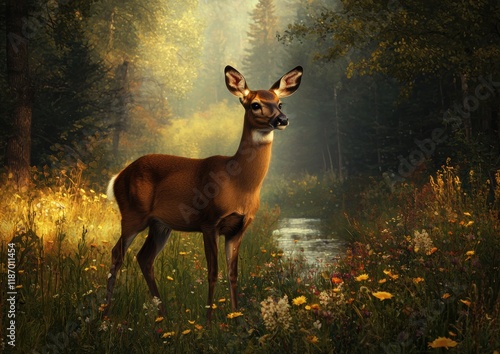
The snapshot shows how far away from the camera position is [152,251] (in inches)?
299

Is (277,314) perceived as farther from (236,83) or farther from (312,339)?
(236,83)

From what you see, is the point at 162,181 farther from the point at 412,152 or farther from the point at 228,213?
the point at 412,152

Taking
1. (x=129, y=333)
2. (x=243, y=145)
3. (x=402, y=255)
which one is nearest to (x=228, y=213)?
(x=243, y=145)

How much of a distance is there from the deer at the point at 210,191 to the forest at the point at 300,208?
45cm

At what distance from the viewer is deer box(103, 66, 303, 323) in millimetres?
6758

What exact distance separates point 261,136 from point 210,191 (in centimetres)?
83

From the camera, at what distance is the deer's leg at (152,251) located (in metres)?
7.47

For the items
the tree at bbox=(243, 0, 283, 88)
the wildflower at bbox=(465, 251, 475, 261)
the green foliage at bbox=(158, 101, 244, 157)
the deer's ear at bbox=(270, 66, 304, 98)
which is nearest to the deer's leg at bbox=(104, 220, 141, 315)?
the deer's ear at bbox=(270, 66, 304, 98)

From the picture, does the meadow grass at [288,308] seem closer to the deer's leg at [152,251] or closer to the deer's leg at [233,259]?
the deer's leg at [152,251]

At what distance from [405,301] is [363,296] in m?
0.40

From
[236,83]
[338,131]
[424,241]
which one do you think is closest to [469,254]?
[424,241]

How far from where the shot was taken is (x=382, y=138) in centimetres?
2697

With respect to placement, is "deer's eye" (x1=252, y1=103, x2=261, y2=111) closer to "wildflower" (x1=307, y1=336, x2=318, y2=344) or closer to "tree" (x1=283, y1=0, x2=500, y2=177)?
"wildflower" (x1=307, y1=336, x2=318, y2=344)

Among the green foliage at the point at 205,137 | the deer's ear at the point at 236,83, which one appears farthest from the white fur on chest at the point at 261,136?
the green foliage at the point at 205,137
